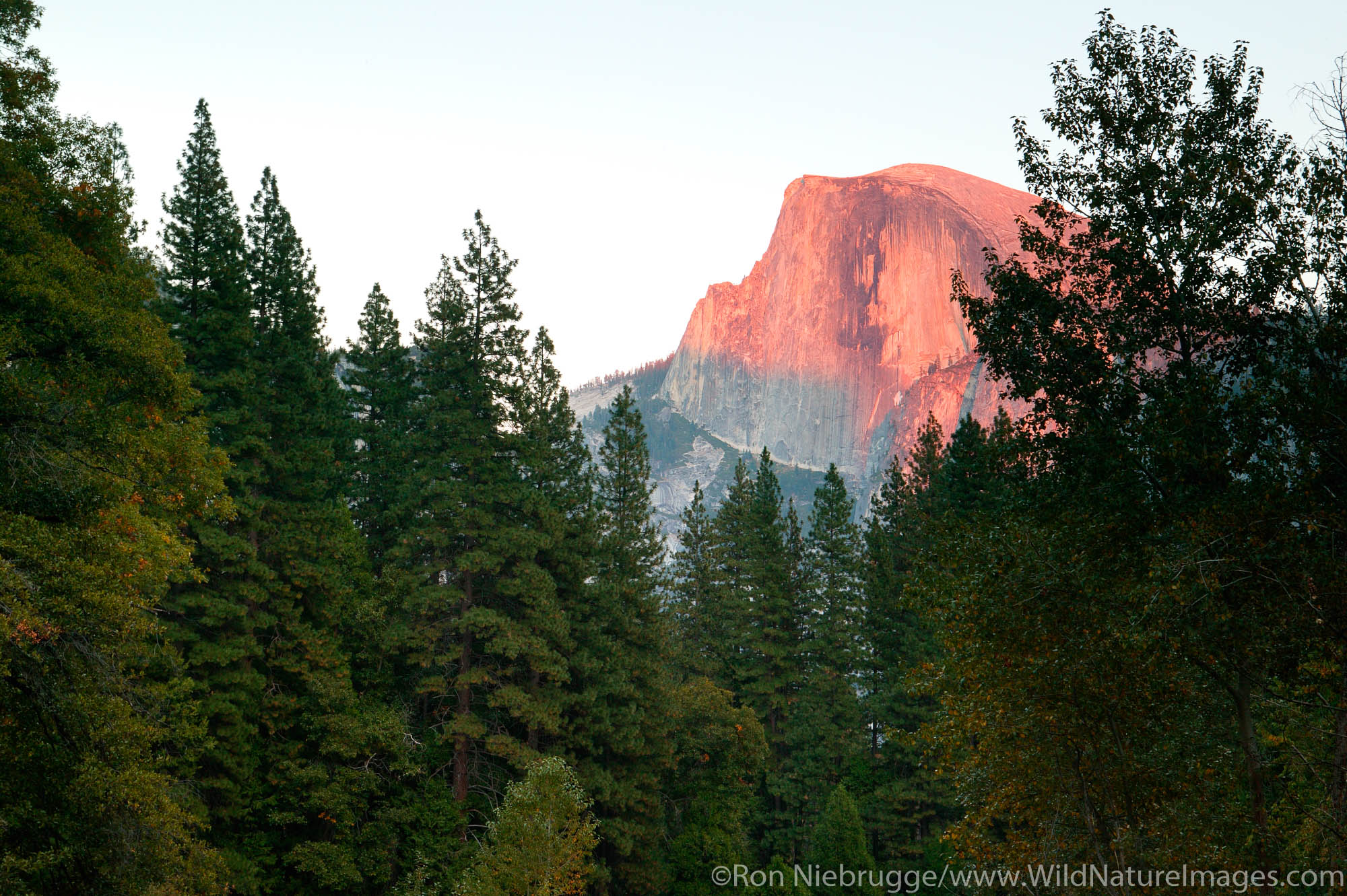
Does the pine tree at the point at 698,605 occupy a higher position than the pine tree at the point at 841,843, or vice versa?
the pine tree at the point at 698,605

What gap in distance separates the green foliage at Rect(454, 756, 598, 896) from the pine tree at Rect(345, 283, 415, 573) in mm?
10883

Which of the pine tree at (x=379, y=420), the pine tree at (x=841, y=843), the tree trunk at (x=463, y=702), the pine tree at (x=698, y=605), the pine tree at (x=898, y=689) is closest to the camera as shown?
the tree trunk at (x=463, y=702)

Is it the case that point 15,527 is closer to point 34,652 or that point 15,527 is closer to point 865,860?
point 34,652

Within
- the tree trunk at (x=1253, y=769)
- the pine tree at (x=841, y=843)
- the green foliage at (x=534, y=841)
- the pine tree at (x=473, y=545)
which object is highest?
the pine tree at (x=473, y=545)

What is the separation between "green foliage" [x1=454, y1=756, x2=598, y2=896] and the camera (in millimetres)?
21609

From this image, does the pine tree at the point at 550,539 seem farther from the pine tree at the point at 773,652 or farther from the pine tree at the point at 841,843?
the pine tree at the point at 773,652

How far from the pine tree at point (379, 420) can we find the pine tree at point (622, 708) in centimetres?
734

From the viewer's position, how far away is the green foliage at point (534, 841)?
21.6 metres

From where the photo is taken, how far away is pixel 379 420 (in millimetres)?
37969

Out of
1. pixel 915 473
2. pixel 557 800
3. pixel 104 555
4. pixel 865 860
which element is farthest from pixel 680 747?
pixel 104 555

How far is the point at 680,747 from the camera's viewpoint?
37.2m

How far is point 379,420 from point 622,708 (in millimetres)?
15963

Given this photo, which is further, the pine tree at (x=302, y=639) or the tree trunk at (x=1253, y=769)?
the pine tree at (x=302, y=639)

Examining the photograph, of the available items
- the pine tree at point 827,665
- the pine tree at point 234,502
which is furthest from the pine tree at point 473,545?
the pine tree at point 827,665
